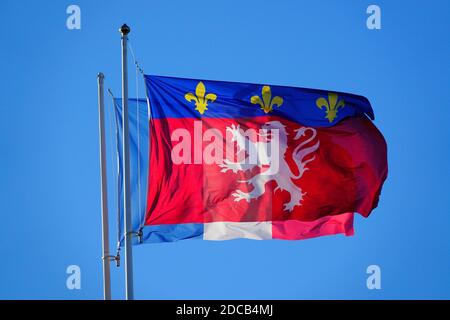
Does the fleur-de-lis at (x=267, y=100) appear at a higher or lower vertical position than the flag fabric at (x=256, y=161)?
higher

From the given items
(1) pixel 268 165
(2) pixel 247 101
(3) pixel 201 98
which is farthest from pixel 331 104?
(3) pixel 201 98

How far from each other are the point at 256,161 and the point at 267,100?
59.5 inches

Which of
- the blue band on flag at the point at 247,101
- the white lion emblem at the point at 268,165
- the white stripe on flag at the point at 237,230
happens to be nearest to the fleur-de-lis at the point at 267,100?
the blue band on flag at the point at 247,101

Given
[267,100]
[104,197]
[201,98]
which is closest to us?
[104,197]

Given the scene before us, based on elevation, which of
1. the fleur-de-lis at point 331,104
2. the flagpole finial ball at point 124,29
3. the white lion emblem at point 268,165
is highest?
the flagpole finial ball at point 124,29

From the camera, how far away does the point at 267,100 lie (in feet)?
85.6

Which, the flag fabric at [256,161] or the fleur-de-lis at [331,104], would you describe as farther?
the fleur-de-lis at [331,104]

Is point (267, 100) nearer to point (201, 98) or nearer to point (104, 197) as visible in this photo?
point (201, 98)

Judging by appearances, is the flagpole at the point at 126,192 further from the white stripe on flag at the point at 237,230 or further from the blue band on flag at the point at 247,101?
the white stripe on flag at the point at 237,230

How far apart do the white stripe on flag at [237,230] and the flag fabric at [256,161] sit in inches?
0.9

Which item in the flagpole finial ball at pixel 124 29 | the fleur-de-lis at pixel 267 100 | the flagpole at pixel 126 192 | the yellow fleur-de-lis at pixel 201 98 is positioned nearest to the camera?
the flagpole at pixel 126 192

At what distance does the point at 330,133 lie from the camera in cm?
2642

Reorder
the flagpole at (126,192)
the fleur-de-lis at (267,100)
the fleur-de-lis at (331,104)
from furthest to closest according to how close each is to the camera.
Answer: the fleur-de-lis at (331,104) < the fleur-de-lis at (267,100) < the flagpole at (126,192)

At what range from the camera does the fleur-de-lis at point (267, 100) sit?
1024 inches
